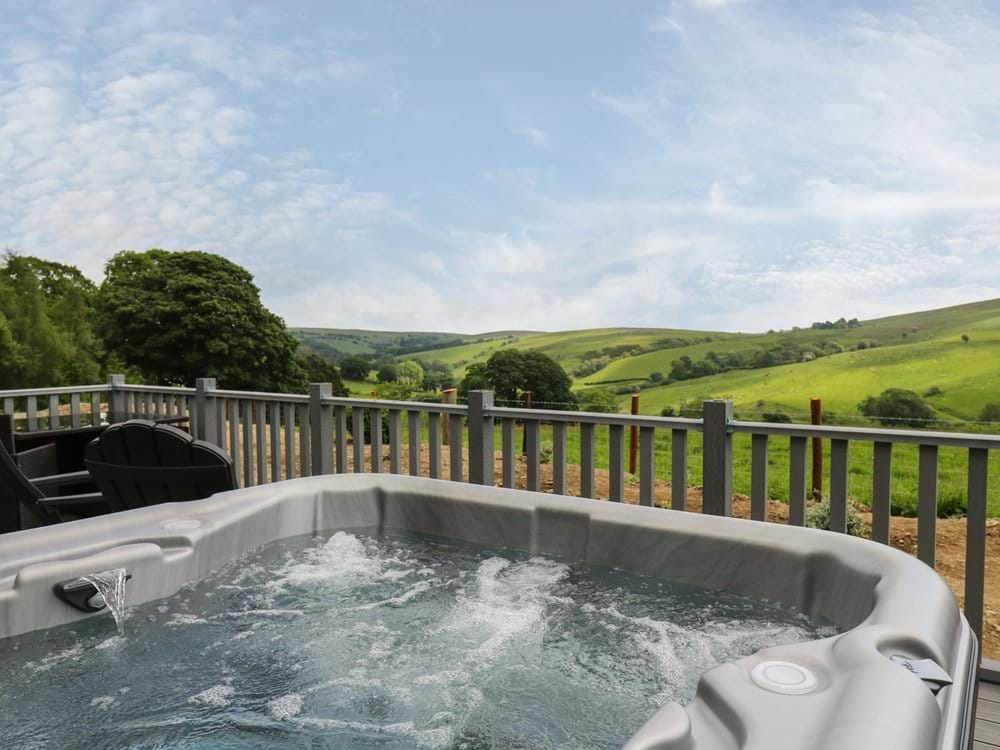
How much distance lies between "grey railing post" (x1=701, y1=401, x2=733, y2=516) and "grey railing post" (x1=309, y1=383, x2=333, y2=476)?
6.73 feet

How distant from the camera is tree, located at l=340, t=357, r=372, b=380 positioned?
13875 mm

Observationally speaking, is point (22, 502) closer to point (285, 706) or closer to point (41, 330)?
point (285, 706)

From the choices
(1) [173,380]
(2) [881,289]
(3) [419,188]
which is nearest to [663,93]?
(3) [419,188]

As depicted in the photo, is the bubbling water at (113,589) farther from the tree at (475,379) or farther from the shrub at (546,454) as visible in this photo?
the tree at (475,379)

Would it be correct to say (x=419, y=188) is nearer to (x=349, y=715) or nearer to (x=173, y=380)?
(x=173, y=380)

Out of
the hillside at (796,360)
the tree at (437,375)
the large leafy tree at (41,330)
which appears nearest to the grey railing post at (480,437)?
the tree at (437,375)

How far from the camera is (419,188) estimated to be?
17.3 meters

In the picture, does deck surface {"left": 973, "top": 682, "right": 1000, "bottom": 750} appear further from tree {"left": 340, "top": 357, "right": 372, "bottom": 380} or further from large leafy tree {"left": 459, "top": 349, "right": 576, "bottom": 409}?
tree {"left": 340, "top": 357, "right": 372, "bottom": 380}

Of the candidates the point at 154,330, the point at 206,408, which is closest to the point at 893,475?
the point at 206,408

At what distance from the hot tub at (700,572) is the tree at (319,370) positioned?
430 inches

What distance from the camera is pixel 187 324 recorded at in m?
14.4

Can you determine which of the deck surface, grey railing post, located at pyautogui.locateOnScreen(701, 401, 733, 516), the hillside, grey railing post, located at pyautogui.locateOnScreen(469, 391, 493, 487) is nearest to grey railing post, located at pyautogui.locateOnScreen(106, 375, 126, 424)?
grey railing post, located at pyautogui.locateOnScreen(469, 391, 493, 487)

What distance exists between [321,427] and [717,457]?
2.13m

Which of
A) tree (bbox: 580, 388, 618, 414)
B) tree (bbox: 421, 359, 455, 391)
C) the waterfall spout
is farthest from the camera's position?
tree (bbox: 421, 359, 455, 391)
